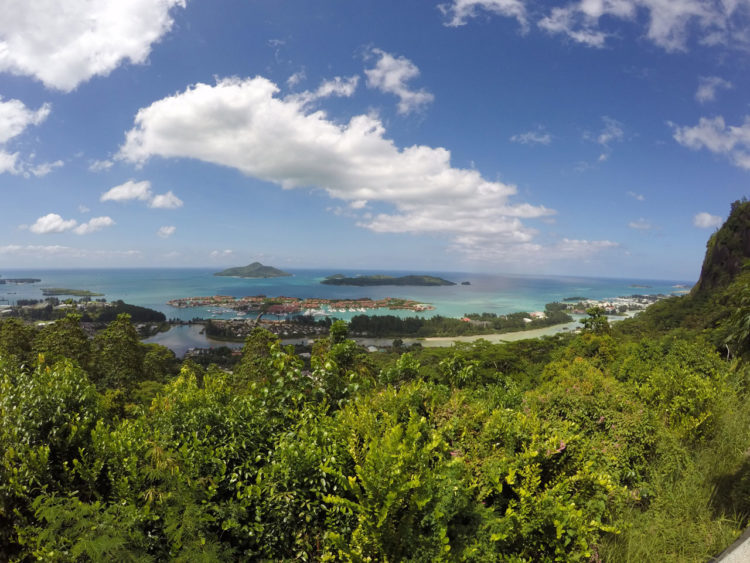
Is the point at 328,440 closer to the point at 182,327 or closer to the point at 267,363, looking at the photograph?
the point at 267,363

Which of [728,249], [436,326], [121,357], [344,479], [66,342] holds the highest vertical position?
[728,249]

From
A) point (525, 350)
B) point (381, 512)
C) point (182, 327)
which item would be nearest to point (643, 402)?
point (381, 512)

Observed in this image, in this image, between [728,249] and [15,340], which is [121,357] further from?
[728,249]

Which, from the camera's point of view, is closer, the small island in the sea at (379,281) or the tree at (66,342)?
the tree at (66,342)

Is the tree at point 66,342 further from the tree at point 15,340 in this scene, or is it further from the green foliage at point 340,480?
the green foliage at point 340,480

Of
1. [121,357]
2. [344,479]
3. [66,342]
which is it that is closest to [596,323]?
[344,479]

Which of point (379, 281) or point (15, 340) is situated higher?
point (379, 281)

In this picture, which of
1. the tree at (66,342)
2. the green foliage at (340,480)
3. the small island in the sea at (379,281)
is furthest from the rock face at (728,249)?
the small island in the sea at (379,281)

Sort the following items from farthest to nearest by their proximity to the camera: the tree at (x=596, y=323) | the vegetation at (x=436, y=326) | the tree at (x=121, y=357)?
the vegetation at (x=436, y=326) < the tree at (x=596, y=323) < the tree at (x=121, y=357)

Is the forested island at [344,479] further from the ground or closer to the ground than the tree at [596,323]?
further from the ground
